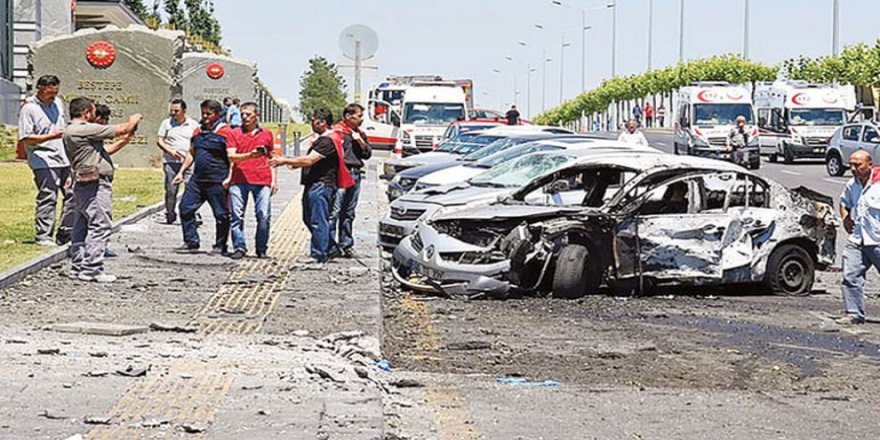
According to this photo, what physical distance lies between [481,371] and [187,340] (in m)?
2.11

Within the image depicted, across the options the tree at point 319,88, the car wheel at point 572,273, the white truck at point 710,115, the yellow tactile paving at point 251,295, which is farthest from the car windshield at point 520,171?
the tree at point 319,88

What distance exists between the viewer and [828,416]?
8.98 meters

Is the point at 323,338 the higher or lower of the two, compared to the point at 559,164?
lower

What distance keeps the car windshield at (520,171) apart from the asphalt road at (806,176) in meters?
15.9

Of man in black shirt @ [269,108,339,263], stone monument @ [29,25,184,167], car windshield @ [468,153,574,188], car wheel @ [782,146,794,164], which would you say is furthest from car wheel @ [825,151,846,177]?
man in black shirt @ [269,108,339,263]

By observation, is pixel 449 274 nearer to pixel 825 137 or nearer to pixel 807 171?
pixel 807 171

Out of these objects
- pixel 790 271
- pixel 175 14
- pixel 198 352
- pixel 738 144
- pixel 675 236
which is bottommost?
pixel 198 352

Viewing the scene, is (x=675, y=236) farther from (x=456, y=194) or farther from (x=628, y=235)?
(x=456, y=194)

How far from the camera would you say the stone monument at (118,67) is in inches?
1284

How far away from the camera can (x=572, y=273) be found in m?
14.3

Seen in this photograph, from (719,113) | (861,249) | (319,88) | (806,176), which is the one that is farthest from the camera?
(319,88)

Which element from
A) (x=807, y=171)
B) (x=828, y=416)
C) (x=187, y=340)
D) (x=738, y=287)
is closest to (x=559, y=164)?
(x=738, y=287)

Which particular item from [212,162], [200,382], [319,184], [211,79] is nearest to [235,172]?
[212,162]

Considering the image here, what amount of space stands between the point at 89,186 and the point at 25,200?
10.6 m
